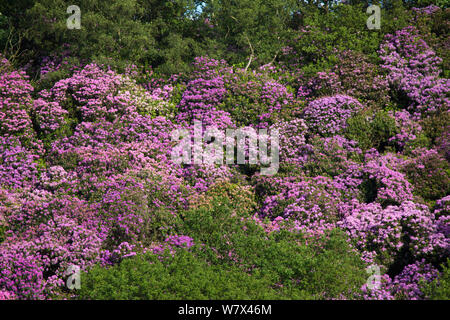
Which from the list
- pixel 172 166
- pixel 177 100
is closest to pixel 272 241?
pixel 172 166

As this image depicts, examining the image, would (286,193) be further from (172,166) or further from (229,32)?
(229,32)

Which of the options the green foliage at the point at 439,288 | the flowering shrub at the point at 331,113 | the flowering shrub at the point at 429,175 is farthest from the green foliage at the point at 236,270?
the flowering shrub at the point at 331,113

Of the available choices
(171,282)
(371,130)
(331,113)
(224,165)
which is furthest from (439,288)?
(331,113)

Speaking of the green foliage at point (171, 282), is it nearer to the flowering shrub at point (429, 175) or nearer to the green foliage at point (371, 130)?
the flowering shrub at point (429, 175)

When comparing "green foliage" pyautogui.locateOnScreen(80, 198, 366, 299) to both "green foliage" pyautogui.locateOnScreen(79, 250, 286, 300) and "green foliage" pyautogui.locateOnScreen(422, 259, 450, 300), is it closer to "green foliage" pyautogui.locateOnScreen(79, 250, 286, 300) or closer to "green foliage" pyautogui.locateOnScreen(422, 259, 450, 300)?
"green foliage" pyautogui.locateOnScreen(79, 250, 286, 300)

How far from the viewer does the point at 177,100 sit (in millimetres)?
16266

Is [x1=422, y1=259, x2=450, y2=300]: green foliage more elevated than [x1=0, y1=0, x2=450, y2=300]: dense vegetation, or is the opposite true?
[x1=0, y1=0, x2=450, y2=300]: dense vegetation

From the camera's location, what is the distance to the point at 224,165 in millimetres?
13586

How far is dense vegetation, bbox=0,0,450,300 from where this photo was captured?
9336 millimetres

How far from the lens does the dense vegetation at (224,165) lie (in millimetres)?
9336

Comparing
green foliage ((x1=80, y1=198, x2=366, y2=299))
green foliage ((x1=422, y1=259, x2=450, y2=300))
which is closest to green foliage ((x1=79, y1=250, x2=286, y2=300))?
green foliage ((x1=80, y1=198, x2=366, y2=299))

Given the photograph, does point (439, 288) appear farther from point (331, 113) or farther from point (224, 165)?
point (331, 113)
